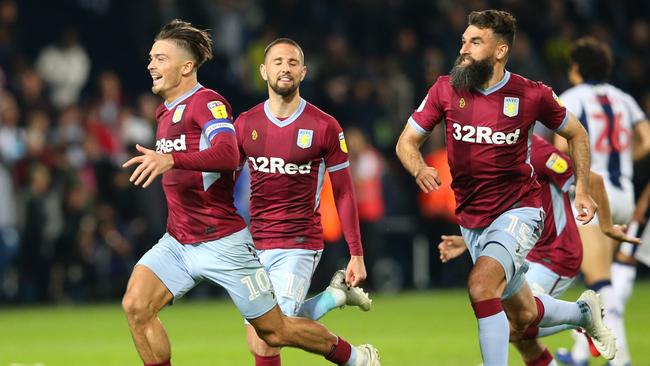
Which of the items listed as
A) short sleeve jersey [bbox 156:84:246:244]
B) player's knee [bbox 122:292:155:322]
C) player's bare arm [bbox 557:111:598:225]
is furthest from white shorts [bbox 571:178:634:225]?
player's knee [bbox 122:292:155:322]

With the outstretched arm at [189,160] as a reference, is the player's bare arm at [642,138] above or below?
below

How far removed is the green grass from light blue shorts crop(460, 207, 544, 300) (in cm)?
249

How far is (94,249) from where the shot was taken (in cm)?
1850

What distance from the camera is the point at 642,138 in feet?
35.8

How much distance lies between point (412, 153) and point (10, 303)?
11.8 m

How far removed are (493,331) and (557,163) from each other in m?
1.90

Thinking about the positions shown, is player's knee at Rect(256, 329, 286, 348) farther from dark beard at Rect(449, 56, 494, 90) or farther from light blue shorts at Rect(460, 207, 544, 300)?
dark beard at Rect(449, 56, 494, 90)

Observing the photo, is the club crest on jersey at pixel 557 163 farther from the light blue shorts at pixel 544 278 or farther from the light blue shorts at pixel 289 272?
the light blue shorts at pixel 289 272

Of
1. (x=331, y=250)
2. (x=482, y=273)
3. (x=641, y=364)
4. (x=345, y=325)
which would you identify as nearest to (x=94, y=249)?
(x=331, y=250)

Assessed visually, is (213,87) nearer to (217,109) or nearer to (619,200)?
(619,200)

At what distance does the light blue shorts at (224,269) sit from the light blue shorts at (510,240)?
139 cm

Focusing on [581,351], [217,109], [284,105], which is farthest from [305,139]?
[581,351]

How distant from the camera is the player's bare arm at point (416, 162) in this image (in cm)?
790

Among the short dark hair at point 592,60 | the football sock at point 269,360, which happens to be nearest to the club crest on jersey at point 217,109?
the football sock at point 269,360
